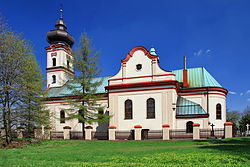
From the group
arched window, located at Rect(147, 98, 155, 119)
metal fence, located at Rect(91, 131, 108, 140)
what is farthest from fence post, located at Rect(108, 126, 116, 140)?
arched window, located at Rect(147, 98, 155, 119)

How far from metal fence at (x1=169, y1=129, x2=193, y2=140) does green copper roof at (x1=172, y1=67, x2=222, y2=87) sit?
25.0ft

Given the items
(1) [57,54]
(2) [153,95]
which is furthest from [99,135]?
(1) [57,54]

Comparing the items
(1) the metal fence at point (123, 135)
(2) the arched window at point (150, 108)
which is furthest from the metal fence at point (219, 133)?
(1) the metal fence at point (123, 135)

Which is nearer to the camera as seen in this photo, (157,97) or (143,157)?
(143,157)

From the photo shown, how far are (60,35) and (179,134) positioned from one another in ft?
86.6

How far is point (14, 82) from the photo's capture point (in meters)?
20.2

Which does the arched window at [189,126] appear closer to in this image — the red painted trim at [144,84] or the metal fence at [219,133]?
the metal fence at [219,133]

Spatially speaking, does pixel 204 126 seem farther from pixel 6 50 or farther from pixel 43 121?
pixel 6 50

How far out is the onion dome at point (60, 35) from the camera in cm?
→ 4025

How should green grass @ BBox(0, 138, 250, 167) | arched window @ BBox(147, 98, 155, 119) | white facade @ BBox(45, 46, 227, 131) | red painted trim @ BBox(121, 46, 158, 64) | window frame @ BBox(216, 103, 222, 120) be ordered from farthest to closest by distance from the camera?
window frame @ BBox(216, 103, 222, 120) → red painted trim @ BBox(121, 46, 158, 64) → arched window @ BBox(147, 98, 155, 119) → white facade @ BBox(45, 46, 227, 131) → green grass @ BBox(0, 138, 250, 167)

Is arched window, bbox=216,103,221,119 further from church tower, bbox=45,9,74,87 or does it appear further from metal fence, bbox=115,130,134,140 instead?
church tower, bbox=45,9,74,87

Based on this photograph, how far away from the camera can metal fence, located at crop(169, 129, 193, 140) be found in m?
24.7

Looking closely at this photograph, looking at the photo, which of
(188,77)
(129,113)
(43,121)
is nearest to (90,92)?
(129,113)

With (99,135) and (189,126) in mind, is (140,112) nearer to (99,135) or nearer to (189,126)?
(189,126)
